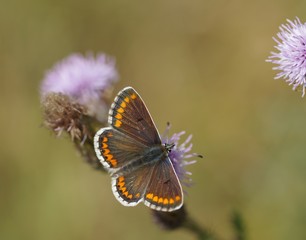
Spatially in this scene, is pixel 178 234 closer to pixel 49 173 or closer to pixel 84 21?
pixel 49 173

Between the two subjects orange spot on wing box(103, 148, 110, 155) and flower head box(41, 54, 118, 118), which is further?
flower head box(41, 54, 118, 118)

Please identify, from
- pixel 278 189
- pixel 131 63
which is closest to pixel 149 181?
pixel 278 189

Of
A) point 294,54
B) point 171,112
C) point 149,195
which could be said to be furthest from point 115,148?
point 171,112

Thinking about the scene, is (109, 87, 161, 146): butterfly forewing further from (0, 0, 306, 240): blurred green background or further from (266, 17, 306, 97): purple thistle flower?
(0, 0, 306, 240): blurred green background

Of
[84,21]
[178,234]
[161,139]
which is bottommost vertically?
[178,234]

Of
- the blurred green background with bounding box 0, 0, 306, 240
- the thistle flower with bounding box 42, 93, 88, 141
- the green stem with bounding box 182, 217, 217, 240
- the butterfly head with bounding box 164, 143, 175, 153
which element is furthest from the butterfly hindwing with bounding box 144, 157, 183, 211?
the blurred green background with bounding box 0, 0, 306, 240

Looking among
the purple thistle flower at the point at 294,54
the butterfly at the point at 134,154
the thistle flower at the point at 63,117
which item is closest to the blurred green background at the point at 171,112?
the purple thistle flower at the point at 294,54
